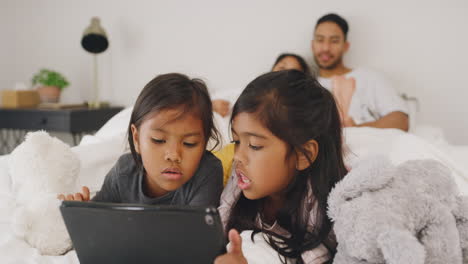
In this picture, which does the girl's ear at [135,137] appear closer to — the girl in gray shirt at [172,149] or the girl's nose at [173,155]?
the girl in gray shirt at [172,149]

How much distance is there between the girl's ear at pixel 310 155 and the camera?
32.3 inches

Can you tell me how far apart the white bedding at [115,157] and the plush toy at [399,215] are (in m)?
0.20

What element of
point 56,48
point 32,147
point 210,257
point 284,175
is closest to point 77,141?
point 56,48

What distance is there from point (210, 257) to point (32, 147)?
0.66m

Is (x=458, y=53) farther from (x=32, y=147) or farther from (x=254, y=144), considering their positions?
(x=32, y=147)

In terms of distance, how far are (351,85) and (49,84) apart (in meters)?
1.85

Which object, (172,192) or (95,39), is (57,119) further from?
(172,192)

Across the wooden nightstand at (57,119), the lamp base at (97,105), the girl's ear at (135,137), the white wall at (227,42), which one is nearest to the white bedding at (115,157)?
the girl's ear at (135,137)

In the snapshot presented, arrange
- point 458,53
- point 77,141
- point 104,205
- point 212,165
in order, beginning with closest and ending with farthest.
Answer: point 104,205 → point 212,165 → point 458,53 → point 77,141

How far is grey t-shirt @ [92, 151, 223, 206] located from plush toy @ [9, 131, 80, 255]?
0.10 meters

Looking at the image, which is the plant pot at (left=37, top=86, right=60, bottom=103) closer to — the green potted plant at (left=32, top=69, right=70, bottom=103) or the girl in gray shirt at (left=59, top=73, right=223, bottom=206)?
the green potted plant at (left=32, top=69, right=70, bottom=103)

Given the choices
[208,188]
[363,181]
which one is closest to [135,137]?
[208,188]

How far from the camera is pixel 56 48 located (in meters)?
2.88

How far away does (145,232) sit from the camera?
568 millimetres
